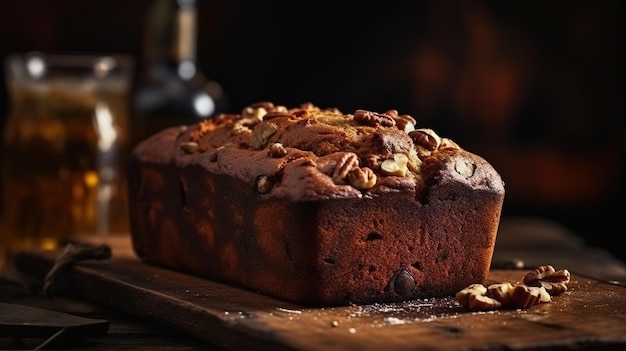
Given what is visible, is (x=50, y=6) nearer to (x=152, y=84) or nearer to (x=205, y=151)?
(x=152, y=84)

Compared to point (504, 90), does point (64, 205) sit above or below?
below

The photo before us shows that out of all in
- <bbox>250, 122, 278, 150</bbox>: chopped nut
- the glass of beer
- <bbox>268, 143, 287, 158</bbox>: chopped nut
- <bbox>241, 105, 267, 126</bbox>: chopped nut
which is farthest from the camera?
the glass of beer

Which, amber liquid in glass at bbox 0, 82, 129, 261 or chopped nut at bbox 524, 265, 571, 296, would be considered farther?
amber liquid in glass at bbox 0, 82, 129, 261

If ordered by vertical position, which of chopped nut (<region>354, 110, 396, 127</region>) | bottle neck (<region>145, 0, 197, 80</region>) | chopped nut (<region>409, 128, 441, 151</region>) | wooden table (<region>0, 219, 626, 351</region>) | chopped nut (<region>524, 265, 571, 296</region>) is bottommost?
wooden table (<region>0, 219, 626, 351</region>)

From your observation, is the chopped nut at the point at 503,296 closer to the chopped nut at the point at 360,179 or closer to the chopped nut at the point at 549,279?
the chopped nut at the point at 549,279

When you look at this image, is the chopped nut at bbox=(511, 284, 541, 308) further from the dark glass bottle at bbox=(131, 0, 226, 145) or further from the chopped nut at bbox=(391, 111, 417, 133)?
the dark glass bottle at bbox=(131, 0, 226, 145)

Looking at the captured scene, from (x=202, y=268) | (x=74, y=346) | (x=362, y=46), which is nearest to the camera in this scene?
(x=74, y=346)

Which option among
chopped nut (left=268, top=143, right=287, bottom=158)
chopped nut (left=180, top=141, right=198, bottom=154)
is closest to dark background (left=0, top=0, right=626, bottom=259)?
chopped nut (left=180, top=141, right=198, bottom=154)

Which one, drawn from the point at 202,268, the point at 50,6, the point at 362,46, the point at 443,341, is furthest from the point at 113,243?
the point at 362,46
